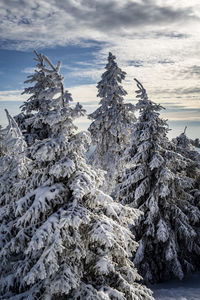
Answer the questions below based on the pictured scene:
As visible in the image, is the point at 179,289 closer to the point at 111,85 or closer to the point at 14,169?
the point at 14,169

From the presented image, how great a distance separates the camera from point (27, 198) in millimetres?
6281

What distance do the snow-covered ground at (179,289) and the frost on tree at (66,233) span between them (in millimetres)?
5460

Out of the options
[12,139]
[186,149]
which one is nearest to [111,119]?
[186,149]

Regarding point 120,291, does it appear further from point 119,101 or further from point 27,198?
point 119,101

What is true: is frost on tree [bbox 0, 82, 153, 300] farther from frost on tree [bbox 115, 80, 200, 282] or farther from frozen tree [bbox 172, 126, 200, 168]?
frozen tree [bbox 172, 126, 200, 168]

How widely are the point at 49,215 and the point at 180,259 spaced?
989 cm

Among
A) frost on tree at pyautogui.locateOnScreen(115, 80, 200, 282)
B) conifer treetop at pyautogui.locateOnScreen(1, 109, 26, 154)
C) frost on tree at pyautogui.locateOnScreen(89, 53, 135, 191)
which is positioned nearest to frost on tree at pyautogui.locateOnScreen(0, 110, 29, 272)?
conifer treetop at pyautogui.locateOnScreen(1, 109, 26, 154)

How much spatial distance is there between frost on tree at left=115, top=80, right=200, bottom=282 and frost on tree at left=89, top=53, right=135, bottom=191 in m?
4.72

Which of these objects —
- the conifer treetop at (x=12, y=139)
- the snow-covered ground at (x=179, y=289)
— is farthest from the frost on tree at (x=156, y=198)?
the conifer treetop at (x=12, y=139)

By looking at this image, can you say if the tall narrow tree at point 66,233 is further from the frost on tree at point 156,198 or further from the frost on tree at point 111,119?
the frost on tree at point 111,119

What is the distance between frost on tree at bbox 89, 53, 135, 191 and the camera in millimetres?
17719

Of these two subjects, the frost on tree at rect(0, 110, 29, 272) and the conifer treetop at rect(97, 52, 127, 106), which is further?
the conifer treetop at rect(97, 52, 127, 106)

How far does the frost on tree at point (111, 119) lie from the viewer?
17719mm

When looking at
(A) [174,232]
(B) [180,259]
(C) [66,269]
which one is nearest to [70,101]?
(C) [66,269]
